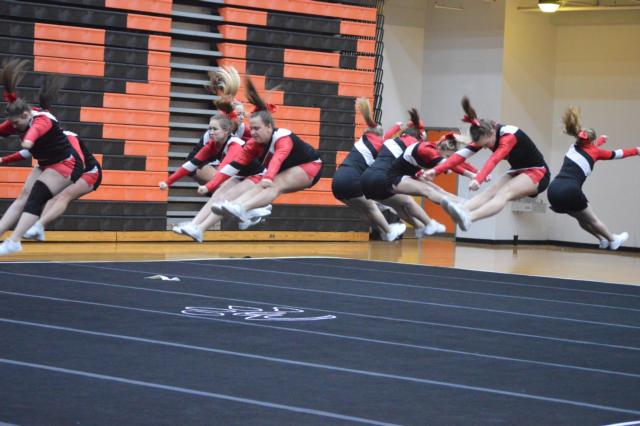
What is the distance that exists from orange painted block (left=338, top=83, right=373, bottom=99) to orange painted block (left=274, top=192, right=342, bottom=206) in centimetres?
149

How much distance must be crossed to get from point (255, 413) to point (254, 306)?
3.44m

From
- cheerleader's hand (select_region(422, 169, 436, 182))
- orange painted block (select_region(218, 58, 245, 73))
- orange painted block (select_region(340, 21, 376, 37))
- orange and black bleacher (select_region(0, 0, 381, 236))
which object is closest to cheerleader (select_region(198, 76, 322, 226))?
cheerleader's hand (select_region(422, 169, 436, 182))

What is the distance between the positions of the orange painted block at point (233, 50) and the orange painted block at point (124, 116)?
123 cm

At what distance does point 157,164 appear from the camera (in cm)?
1423

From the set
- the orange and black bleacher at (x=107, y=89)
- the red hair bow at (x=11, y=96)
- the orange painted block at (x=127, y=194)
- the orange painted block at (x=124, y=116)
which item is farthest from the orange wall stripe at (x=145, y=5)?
the red hair bow at (x=11, y=96)

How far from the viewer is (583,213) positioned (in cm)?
1007

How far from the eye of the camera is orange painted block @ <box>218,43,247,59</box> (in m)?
14.7

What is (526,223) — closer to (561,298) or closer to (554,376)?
(561,298)

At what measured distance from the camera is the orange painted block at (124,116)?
44.9ft

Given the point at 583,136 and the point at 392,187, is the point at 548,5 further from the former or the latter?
the point at 392,187

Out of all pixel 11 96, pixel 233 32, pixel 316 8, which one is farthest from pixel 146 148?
pixel 11 96

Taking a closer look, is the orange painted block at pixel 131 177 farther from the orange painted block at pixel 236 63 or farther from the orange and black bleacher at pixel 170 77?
the orange painted block at pixel 236 63

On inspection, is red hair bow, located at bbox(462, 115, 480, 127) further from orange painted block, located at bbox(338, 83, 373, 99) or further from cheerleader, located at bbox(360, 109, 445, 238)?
orange painted block, located at bbox(338, 83, 373, 99)

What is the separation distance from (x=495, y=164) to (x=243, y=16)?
6756 millimetres
